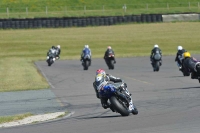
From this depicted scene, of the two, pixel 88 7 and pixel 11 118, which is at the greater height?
pixel 88 7

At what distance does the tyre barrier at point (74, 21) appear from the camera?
5250 cm

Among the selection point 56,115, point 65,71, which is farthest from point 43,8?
point 56,115

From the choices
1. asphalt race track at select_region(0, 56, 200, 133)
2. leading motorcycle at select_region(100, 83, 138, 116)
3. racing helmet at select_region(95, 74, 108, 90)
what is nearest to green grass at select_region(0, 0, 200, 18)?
asphalt race track at select_region(0, 56, 200, 133)

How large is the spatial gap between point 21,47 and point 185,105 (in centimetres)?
3715

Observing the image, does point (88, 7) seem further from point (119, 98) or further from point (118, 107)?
point (118, 107)

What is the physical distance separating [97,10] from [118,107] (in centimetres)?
5009

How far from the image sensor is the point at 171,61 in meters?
38.1

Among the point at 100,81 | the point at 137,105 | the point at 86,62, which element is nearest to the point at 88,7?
the point at 86,62

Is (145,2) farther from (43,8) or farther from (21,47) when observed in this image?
(21,47)

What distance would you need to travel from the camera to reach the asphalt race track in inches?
470

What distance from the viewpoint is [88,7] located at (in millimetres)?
64875

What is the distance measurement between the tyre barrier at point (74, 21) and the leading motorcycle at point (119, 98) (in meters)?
39.2

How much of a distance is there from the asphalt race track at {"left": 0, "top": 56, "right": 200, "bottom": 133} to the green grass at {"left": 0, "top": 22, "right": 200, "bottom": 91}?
17449 mm

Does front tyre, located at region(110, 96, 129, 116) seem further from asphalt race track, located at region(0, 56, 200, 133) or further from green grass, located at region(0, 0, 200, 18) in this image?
green grass, located at region(0, 0, 200, 18)
